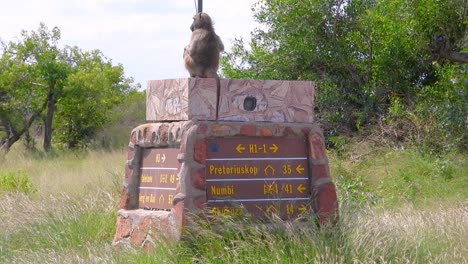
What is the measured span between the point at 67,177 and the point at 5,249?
5875mm

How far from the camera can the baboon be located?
338 inches

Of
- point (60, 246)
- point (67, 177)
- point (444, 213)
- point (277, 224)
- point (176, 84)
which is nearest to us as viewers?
point (277, 224)

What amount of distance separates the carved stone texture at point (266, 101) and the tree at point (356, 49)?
7762 millimetres

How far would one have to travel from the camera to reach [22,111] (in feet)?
85.2

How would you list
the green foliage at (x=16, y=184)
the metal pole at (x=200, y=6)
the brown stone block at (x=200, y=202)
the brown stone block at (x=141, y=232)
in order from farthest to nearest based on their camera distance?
the green foliage at (x=16, y=184), the metal pole at (x=200, y=6), the brown stone block at (x=141, y=232), the brown stone block at (x=200, y=202)

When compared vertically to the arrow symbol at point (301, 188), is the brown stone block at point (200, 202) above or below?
below

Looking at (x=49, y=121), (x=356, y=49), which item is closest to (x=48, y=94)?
(x=49, y=121)

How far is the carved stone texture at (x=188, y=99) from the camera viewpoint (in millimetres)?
7633

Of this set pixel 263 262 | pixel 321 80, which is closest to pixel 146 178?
pixel 263 262

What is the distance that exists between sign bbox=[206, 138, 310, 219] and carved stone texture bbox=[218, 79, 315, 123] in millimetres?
229

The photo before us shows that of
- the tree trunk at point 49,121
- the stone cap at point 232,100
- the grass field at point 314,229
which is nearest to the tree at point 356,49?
the grass field at point 314,229

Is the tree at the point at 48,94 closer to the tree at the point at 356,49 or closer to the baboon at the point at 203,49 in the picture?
the tree at the point at 356,49

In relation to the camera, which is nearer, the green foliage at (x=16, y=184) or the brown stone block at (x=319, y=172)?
the brown stone block at (x=319, y=172)

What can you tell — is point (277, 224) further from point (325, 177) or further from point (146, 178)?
point (146, 178)
